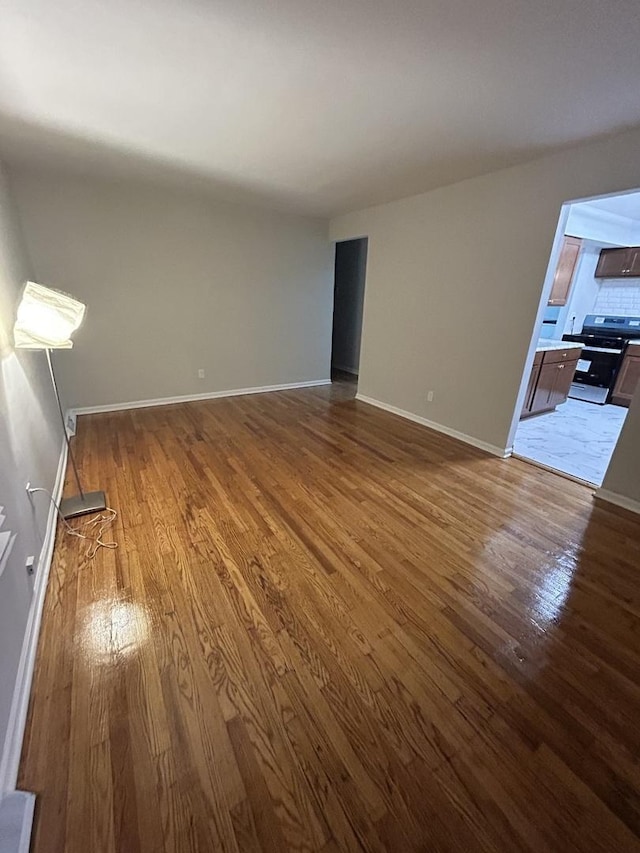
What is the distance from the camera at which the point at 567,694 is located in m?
1.34

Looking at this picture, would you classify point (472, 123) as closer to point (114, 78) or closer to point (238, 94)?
point (238, 94)

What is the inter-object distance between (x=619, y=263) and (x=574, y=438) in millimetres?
3471

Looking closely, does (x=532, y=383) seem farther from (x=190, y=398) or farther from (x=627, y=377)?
(x=190, y=398)

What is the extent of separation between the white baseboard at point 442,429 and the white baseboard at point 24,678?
3.49 meters

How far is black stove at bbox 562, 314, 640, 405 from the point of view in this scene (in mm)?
5020

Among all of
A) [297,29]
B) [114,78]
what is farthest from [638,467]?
[114,78]

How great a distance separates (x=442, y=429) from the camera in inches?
153

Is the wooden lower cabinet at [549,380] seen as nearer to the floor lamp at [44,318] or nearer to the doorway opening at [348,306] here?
the doorway opening at [348,306]

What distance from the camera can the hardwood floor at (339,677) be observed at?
1.00 metres

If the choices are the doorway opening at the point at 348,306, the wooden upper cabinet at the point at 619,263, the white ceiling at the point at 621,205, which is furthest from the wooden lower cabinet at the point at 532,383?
the wooden upper cabinet at the point at 619,263

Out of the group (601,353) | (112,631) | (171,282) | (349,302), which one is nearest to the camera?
(112,631)

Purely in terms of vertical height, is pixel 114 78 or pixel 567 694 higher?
pixel 114 78

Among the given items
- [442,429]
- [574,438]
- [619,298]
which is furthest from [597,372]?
[442,429]

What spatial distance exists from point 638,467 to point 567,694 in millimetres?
1873
